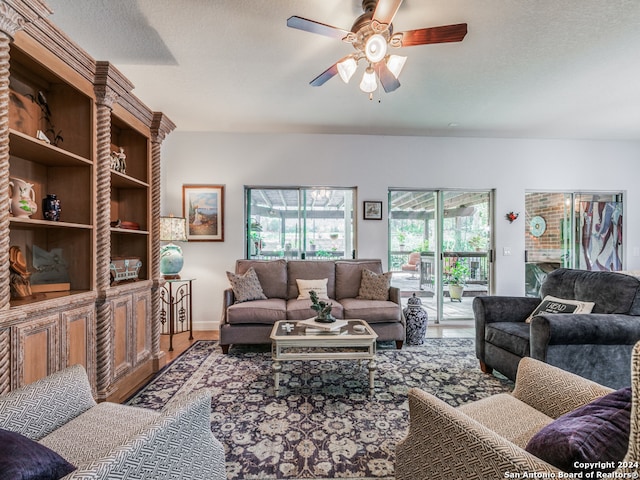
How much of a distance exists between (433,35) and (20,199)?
2.64 m

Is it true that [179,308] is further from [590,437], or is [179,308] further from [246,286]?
[590,437]

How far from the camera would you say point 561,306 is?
2.54 m

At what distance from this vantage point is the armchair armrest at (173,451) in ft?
2.41

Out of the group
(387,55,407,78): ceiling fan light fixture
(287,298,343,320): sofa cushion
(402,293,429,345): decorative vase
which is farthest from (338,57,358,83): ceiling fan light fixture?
(402,293,429,345): decorative vase

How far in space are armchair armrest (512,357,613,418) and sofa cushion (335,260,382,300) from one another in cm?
257

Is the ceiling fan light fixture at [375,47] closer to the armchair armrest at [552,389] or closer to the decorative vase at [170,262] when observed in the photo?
the armchair armrest at [552,389]

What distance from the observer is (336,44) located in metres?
2.44

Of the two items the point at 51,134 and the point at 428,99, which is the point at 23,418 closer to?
the point at 51,134

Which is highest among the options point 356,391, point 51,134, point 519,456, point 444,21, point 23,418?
point 444,21

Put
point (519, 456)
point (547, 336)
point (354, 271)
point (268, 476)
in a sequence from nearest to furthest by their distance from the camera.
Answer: point (519, 456) → point (268, 476) → point (547, 336) → point (354, 271)

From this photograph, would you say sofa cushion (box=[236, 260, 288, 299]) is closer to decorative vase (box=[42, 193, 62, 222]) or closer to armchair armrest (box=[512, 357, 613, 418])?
decorative vase (box=[42, 193, 62, 222])

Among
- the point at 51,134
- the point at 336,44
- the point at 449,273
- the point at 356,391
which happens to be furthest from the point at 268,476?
the point at 449,273

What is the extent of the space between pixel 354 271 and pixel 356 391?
1.84 meters

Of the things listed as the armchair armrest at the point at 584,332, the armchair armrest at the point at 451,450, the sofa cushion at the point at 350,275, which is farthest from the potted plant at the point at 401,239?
the armchair armrest at the point at 451,450
